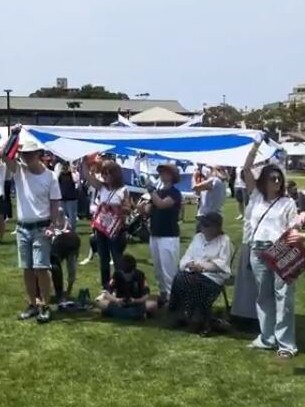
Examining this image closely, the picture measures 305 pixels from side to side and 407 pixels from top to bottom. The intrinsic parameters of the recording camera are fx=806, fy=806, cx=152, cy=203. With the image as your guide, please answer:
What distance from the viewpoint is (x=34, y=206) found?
805 cm

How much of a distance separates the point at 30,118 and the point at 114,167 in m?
68.3

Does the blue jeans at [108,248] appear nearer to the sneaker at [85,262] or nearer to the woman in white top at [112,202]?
the woman in white top at [112,202]

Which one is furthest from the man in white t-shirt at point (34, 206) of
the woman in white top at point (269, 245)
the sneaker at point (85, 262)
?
the sneaker at point (85, 262)

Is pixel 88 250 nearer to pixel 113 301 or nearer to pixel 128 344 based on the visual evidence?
pixel 113 301

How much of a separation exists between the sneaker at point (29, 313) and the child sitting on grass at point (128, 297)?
0.71 meters

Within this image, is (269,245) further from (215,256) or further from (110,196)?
(110,196)

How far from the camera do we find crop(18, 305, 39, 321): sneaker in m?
8.33

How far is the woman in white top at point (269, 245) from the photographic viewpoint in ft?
22.6

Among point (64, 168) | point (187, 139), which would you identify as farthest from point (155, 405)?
point (64, 168)

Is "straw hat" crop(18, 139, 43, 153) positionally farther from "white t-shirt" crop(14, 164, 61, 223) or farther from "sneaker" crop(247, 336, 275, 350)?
"sneaker" crop(247, 336, 275, 350)

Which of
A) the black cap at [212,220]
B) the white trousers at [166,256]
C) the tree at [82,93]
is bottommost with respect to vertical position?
the white trousers at [166,256]

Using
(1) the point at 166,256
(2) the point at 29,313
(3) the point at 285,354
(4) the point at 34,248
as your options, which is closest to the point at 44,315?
(2) the point at 29,313

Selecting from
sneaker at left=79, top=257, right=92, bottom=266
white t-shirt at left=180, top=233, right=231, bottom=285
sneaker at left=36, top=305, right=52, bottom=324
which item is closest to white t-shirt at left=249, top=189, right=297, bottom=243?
white t-shirt at left=180, top=233, right=231, bottom=285

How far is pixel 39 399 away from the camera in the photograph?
230 inches
